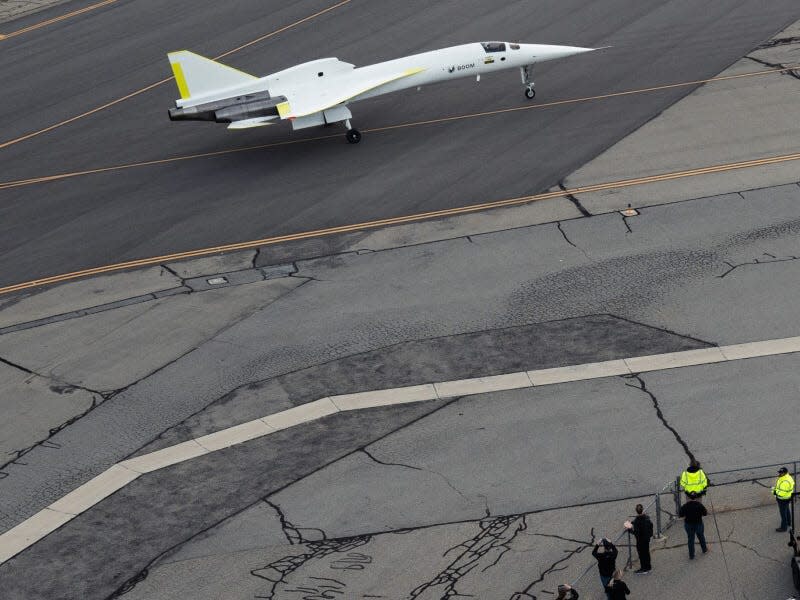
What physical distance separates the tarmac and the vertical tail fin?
7275 mm

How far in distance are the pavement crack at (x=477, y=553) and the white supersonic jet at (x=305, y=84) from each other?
1847cm

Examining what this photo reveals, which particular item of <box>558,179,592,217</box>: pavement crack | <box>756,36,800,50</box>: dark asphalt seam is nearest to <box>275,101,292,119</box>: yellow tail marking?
<box>558,179,592,217</box>: pavement crack

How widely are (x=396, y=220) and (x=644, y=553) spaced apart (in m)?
15.3

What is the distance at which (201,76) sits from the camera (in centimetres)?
3447

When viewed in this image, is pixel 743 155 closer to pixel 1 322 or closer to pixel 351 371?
pixel 351 371

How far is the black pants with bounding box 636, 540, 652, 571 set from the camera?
1733cm

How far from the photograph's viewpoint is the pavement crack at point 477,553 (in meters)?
17.8

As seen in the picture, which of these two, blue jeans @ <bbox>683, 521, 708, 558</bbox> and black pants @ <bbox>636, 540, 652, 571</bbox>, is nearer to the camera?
black pants @ <bbox>636, 540, 652, 571</bbox>

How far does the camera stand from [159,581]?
18.7 m

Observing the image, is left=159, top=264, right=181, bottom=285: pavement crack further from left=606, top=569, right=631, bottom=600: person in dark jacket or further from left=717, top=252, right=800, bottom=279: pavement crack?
left=606, top=569, right=631, bottom=600: person in dark jacket

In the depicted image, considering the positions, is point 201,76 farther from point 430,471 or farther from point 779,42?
point 779,42

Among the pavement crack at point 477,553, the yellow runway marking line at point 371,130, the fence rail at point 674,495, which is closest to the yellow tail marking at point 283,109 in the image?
the yellow runway marking line at point 371,130

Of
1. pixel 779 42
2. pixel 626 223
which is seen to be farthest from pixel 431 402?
pixel 779 42

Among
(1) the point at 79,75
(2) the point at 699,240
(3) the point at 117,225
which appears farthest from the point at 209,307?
(1) the point at 79,75
